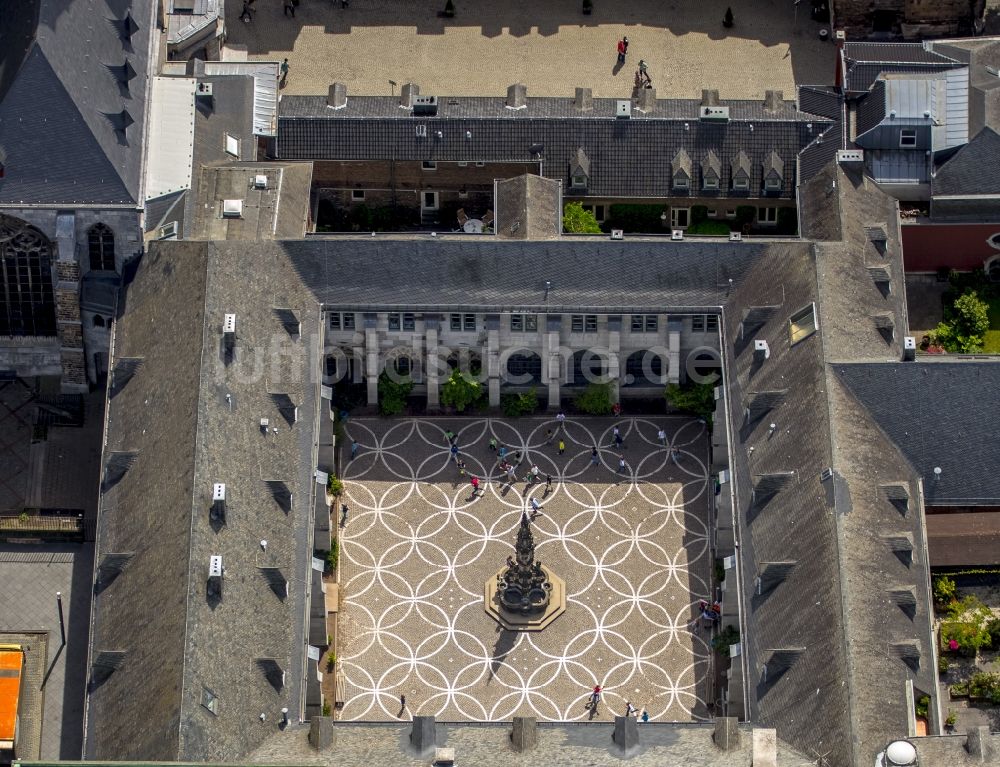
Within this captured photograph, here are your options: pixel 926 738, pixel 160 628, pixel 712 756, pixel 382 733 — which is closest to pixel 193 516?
pixel 160 628

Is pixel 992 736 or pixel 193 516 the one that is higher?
pixel 193 516

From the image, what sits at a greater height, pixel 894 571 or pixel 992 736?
pixel 894 571

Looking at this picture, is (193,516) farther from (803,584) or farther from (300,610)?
(803,584)

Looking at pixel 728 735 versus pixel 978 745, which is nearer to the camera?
pixel 978 745

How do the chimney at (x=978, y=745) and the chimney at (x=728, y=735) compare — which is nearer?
the chimney at (x=978, y=745)

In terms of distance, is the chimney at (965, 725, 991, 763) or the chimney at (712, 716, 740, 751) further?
the chimney at (712, 716, 740, 751)

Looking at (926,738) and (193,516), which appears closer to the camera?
(926,738)

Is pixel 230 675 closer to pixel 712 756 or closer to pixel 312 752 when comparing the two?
pixel 312 752

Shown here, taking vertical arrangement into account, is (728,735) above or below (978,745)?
above

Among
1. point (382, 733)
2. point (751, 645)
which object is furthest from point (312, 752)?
point (751, 645)
